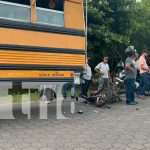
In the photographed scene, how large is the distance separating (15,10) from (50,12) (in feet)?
2.88

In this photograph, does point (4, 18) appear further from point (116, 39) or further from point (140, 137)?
point (116, 39)

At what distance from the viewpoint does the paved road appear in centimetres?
600

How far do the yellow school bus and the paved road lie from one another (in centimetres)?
92

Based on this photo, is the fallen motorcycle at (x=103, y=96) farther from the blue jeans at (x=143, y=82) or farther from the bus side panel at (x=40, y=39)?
the bus side panel at (x=40, y=39)

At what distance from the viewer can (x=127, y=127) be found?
742 cm

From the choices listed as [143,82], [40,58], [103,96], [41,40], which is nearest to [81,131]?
[40,58]

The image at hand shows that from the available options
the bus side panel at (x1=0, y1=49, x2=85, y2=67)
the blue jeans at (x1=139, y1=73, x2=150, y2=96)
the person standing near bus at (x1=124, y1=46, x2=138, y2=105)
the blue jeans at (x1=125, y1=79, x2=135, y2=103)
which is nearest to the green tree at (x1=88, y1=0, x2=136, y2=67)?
the blue jeans at (x1=139, y1=73, x2=150, y2=96)

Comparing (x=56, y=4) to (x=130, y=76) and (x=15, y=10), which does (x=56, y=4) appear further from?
(x=130, y=76)

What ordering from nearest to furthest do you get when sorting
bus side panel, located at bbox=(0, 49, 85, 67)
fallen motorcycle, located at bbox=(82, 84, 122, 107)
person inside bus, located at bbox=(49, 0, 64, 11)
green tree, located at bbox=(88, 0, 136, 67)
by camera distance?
bus side panel, located at bbox=(0, 49, 85, 67)
person inside bus, located at bbox=(49, 0, 64, 11)
fallen motorcycle, located at bbox=(82, 84, 122, 107)
green tree, located at bbox=(88, 0, 136, 67)

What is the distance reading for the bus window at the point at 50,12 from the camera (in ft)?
25.9

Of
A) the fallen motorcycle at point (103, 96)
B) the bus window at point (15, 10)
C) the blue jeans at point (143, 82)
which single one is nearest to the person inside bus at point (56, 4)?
the bus window at point (15, 10)

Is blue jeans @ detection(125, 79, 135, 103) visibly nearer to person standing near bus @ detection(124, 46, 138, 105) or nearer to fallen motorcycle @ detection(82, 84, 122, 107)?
person standing near bus @ detection(124, 46, 138, 105)

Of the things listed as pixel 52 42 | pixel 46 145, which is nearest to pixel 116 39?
pixel 52 42

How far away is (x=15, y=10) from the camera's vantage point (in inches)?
294
